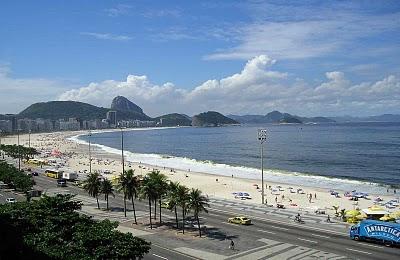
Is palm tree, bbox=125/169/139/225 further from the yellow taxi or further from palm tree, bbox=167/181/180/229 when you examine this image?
the yellow taxi

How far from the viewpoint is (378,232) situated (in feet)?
153

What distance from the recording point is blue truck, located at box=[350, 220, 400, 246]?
45094 millimetres

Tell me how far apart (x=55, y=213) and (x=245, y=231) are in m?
22.2

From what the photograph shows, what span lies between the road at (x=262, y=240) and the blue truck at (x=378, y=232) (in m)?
0.75

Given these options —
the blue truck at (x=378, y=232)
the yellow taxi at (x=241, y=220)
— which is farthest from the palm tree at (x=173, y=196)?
the blue truck at (x=378, y=232)

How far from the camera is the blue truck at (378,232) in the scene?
45094 mm

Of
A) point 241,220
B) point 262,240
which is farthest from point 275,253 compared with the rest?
point 241,220

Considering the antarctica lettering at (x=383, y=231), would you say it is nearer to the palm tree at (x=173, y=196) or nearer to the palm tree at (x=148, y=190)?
the palm tree at (x=173, y=196)

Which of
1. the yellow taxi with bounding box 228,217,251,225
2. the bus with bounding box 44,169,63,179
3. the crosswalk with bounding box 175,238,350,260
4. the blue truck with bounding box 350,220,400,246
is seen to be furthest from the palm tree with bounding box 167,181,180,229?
the bus with bounding box 44,169,63,179

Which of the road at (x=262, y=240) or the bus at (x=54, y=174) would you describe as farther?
the bus at (x=54, y=174)

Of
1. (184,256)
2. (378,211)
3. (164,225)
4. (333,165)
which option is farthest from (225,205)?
(333,165)

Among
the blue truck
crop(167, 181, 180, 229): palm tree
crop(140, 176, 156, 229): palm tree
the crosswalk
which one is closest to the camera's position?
the crosswalk

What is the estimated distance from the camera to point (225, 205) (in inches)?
2763

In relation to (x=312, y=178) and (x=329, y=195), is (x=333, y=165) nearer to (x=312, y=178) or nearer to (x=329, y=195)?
(x=312, y=178)
